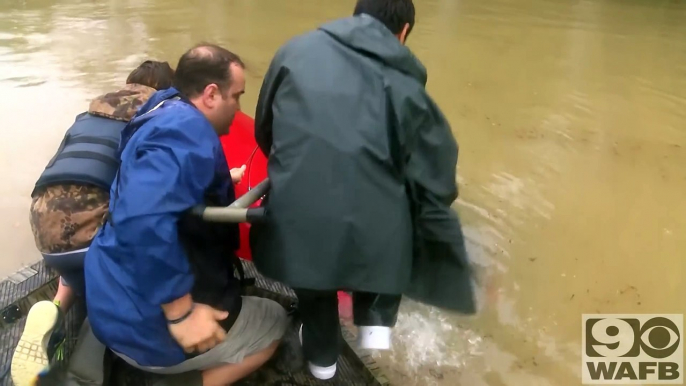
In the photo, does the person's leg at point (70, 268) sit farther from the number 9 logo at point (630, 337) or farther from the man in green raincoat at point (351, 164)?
the number 9 logo at point (630, 337)

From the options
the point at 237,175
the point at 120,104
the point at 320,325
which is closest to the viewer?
the point at 320,325

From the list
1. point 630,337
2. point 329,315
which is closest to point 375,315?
point 329,315

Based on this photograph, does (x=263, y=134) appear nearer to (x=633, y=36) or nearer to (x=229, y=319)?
(x=229, y=319)

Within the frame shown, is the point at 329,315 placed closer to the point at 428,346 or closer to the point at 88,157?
the point at 428,346

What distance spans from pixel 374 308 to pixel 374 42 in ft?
2.25

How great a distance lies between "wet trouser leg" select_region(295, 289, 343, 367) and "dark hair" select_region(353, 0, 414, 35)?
73 centimetres

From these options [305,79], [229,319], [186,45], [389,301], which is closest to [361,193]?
[305,79]

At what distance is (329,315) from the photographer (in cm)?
157

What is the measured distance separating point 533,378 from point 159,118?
1.43 m

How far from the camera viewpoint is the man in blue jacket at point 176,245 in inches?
47.2

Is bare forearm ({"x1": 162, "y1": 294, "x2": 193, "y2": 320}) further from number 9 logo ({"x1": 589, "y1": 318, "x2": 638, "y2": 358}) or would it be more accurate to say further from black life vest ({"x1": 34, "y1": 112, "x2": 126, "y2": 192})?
number 9 logo ({"x1": 589, "y1": 318, "x2": 638, "y2": 358})

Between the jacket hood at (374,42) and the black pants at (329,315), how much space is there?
0.58 m

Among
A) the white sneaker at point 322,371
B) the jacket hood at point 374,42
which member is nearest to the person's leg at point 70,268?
the white sneaker at point 322,371

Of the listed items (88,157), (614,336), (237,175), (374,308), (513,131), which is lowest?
(614,336)
